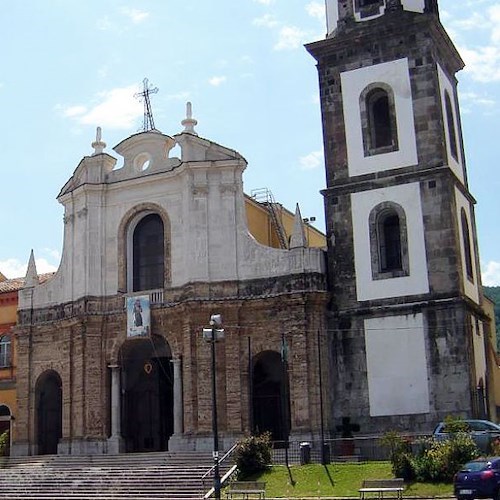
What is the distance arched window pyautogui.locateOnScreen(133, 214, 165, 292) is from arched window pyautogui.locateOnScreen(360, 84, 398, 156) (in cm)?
1094

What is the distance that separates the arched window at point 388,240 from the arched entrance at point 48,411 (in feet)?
56.5

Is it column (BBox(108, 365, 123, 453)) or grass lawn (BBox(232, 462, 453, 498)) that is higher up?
column (BBox(108, 365, 123, 453))

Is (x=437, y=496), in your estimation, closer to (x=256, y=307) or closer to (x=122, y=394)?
(x=256, y=307)

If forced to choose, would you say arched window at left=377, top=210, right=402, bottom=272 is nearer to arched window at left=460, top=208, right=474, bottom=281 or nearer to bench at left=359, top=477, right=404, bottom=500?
arched window at left=460, top=208, right=474, bottom=281

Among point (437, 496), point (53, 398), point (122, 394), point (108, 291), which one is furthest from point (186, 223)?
point (437, 496)

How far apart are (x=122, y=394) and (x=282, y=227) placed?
42.8ft

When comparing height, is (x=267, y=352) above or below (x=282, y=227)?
below

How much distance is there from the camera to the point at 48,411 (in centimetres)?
4719

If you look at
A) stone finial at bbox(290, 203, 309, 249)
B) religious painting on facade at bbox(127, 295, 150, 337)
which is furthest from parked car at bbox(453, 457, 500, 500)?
religious painting on facade at bbox(127, 295, 150, 337)

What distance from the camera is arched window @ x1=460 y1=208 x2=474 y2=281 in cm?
4116

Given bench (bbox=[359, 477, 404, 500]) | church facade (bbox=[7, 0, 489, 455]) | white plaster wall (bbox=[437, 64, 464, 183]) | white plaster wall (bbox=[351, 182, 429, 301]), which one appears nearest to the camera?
bench (bbox=[359, 477, 404, 500])

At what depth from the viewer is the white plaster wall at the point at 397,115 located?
133ft

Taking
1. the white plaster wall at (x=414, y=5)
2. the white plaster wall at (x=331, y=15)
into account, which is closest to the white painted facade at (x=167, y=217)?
the white plaster wall at (x=331, y=15)

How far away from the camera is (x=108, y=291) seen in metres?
44.8
